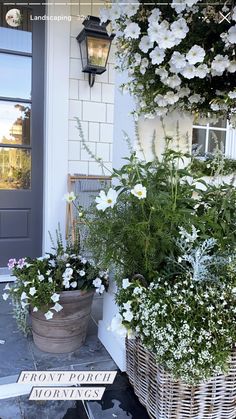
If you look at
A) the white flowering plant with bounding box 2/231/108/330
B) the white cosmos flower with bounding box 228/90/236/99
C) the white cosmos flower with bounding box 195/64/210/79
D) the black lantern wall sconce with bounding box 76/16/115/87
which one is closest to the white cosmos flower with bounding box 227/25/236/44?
the white cosmos flower with bounding box 195/64/210/79

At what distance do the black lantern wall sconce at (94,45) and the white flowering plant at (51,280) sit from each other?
1.74 m

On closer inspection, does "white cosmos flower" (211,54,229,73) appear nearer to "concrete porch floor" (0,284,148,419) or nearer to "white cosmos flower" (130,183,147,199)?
"white cosmos flower" (130,183,147,199)

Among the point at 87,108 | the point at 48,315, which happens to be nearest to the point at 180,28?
the point at 48,315

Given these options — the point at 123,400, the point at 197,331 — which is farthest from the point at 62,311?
the point at 197,331

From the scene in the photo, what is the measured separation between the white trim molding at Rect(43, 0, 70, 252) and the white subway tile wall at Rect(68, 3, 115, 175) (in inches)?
2.5

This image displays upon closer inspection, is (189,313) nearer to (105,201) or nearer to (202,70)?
(105,201)

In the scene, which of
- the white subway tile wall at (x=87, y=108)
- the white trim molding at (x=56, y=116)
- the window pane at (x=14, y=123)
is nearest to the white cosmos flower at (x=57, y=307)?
the white trim molding at (x=56, y=116)

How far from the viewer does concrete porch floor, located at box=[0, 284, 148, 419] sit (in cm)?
140

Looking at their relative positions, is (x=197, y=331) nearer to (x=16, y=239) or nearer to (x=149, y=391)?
(x=149, y=391)

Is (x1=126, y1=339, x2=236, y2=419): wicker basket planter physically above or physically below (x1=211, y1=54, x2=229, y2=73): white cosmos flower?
below

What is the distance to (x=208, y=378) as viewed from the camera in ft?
3.77

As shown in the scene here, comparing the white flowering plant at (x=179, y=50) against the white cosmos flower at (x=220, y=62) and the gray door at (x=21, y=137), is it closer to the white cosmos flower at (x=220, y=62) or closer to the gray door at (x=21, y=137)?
the white cosmos flower at (x=220, y=62)

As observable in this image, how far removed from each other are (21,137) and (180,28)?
7.30 feet

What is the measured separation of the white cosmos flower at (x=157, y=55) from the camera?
3.87 ft
